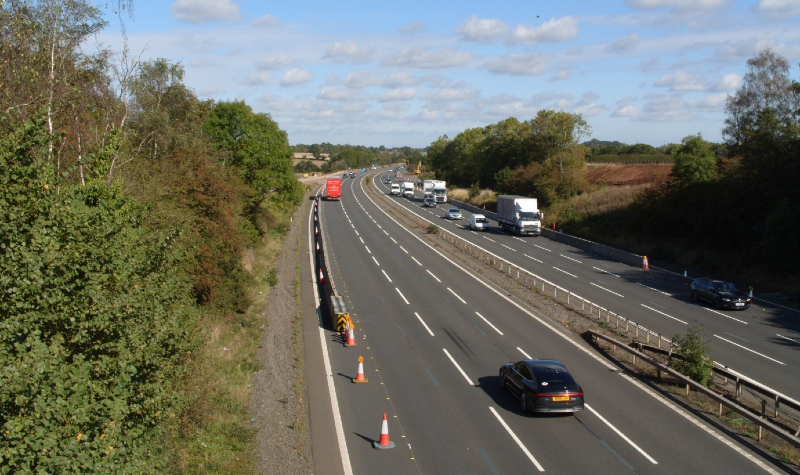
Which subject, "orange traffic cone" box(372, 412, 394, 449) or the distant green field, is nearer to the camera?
"orange traffic cone" box(372, 412, 394, 449)

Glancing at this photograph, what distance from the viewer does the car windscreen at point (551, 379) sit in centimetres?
1544

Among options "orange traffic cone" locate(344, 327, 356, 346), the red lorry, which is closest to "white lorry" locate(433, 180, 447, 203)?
the red lorry

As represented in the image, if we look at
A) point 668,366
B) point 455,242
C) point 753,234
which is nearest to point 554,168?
point 455,242

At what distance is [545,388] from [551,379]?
39 centimetres

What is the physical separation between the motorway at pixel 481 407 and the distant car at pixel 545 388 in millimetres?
402

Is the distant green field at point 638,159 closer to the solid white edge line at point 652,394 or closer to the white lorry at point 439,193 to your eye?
the white lorry at point 439,193

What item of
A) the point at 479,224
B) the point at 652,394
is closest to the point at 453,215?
the point at 479,224

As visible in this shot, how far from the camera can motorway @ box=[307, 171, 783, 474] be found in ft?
42.7

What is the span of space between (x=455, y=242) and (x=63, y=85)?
35.3 meters

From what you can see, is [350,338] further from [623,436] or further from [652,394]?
[623,436]

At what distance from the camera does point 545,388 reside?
15406mm

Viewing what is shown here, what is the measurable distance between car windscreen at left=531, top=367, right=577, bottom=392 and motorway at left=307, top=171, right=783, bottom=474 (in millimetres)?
869

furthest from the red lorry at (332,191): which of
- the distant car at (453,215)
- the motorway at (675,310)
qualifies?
the motorway at (675,310)

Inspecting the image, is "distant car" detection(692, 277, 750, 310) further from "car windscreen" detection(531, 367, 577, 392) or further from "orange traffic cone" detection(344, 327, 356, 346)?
A: "orange traffic cone" detection(344, 327, 356, 346)
